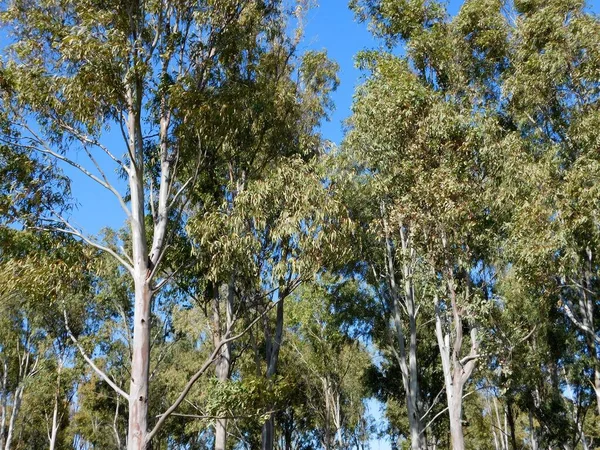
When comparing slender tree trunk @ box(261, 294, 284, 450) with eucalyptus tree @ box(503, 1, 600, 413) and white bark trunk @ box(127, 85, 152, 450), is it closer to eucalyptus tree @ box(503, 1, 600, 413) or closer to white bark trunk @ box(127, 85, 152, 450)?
white bark trunk @ box(127, 85, 152, 450)

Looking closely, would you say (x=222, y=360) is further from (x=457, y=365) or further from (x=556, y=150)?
(x=556, y=150)

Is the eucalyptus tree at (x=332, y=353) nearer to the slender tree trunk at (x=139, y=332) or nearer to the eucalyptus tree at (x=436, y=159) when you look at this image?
the eucalyptus tree at (x=436, y=159)

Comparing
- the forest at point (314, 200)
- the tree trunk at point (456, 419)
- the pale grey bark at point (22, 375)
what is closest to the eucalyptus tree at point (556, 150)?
the forest at point (314, 200)

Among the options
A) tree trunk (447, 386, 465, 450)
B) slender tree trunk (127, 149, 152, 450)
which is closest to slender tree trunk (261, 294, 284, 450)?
tree trunk (447, 386, 465, 450)

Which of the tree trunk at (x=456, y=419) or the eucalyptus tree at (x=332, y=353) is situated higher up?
the eucalyptus tree at (x=332, y=353)

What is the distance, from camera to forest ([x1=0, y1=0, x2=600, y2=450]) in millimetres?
9461

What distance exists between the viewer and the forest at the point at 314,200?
9.46m

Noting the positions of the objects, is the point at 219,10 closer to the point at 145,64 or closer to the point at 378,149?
the point at 145,64

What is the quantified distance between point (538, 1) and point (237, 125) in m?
10.6

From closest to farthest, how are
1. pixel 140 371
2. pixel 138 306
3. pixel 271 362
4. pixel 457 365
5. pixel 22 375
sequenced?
pixel 140 371 → pixel 138 306 → pixel 457 365 → pixel 271 362 → pixel 22 375

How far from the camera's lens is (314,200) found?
10227mm

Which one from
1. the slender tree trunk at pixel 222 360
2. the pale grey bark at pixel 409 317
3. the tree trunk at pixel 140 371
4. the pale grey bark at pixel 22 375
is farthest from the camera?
the pale grey bark at pixel 22 375

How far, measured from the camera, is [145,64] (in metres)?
9.22

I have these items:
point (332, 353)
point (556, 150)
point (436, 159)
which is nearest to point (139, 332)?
point (436, 159)
